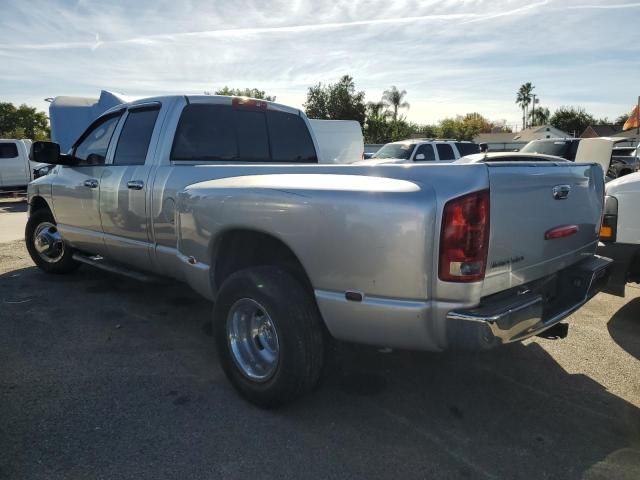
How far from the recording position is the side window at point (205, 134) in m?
4.09

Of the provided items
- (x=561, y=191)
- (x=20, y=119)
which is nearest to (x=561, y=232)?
(x=561, y=191)

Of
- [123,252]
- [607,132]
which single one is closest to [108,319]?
[123,252]

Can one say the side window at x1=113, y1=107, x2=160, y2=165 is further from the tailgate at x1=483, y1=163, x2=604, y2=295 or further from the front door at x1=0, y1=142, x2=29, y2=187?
the front door at x1=0, y1=142, x2=29, y2=187

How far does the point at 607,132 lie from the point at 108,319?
76860 millimetres

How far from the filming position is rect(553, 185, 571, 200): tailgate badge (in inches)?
106

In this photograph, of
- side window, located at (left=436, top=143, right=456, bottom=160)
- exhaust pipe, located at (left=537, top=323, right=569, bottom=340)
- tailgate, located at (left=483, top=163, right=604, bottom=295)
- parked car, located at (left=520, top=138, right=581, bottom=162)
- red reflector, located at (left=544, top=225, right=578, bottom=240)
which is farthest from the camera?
side window, located at (left=436, top=143, right=456, bottom=160)

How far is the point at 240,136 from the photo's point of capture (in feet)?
14.5

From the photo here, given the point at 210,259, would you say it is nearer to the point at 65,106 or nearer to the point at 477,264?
the point at 477,264

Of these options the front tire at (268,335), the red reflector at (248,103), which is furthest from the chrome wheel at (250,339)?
the red reflector at (248,103)

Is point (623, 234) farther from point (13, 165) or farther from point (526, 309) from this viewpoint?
point (13, 165)

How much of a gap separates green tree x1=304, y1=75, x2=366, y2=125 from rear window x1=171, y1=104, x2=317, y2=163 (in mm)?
46562

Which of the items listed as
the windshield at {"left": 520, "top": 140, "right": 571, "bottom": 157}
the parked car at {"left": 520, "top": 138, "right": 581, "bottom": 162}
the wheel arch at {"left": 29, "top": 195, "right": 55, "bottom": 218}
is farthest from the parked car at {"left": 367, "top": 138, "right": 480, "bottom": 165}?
the wheel arch at {"left": 29, "top": 195, "right": 55, "bottom": 218}

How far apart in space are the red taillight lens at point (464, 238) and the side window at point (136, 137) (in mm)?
2914

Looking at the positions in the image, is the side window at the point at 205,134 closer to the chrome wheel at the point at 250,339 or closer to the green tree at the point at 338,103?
the chrome wheel at the point at 250,339
